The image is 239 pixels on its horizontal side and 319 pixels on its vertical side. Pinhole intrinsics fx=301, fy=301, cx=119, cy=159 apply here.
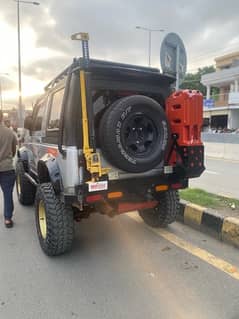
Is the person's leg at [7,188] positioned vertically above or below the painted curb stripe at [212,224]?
above

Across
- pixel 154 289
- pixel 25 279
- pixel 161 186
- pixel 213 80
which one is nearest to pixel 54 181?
pixel 25 279

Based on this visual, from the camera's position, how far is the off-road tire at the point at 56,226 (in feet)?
11.3

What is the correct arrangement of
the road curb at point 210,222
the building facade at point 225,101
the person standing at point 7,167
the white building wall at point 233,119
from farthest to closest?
the white building wall at point 233,119, the building facade at point 225,101, the person standing at point 7,167, the road curb at point 210,222

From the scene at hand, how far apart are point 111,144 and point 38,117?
2471 mm

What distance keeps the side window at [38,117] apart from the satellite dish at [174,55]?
6.76ft

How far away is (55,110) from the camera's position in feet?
13.0

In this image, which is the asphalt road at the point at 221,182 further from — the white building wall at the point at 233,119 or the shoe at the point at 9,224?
the white building wall at the point at 233,119

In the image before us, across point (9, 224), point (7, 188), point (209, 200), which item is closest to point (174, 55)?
point (209, 200)

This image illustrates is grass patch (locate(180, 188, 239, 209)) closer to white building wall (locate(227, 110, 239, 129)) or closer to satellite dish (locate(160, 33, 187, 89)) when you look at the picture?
satellite dish (locate(160, 33, 187, 89))

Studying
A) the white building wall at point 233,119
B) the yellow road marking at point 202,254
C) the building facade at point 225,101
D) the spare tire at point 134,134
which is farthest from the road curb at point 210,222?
the white building wall at point 233,119

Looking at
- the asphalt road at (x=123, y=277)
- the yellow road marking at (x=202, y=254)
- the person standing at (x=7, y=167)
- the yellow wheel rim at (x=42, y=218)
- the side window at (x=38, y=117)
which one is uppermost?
the side window at (x=38, y=117)

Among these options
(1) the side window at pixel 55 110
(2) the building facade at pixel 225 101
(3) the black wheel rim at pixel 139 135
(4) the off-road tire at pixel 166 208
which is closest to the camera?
(3) the black wheel rim at pixel 139 135

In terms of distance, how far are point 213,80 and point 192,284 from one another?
36.9 m

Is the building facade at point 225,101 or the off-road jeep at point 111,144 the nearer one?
the off-road jeep at point 111,144
